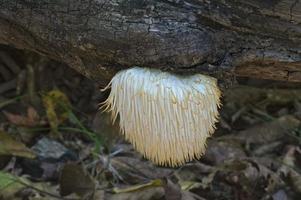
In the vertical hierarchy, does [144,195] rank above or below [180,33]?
below

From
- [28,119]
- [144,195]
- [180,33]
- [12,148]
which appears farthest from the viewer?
[28,119]

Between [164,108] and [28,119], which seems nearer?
[164,108]

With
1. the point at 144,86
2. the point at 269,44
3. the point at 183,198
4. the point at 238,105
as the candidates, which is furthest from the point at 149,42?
the point at 238,105

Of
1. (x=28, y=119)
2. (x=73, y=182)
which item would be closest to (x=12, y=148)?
(x=28, y=119)

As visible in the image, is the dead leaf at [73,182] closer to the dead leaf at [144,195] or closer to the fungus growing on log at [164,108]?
the dead leaf at [144,195]

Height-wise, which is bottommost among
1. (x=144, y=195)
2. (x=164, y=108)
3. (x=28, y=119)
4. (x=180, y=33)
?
(x=144, y=195)

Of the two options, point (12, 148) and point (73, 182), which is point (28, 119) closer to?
point (12, 148)

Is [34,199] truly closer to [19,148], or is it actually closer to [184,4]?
[19,148]
